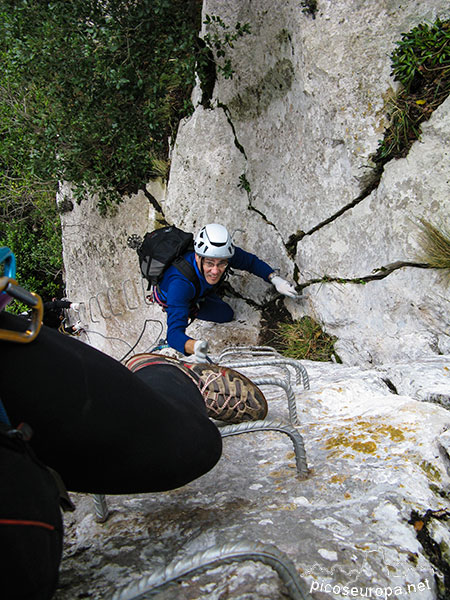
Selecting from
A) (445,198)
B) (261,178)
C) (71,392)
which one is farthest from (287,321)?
(71,392)

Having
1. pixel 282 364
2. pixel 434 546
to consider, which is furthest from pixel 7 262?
pixel 282 364

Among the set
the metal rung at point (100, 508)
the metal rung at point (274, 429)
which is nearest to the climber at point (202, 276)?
the metal rung at point (274, 429)

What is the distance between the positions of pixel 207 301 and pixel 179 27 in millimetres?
3415

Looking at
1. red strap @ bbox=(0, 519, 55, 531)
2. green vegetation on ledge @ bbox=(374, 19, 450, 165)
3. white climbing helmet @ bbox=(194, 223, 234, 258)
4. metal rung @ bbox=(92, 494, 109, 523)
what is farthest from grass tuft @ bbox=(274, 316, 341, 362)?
red strap @ bbox=(0, 519, 55, 531)

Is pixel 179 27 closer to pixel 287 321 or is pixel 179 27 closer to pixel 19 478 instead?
pixel 287 321

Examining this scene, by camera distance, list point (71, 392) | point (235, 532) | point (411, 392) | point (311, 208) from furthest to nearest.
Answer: point (311, 208) → point (411, 392) → point (235, 532) → point (71, 392)

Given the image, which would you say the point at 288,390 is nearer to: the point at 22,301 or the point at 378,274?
the point at 22,301

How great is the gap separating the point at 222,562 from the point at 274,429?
57 cm

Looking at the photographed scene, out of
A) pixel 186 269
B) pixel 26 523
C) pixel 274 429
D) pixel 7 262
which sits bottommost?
pixel 26 523

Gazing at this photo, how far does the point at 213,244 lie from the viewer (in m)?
4.58

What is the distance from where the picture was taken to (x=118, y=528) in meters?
1.55

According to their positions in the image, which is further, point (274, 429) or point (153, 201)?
Result: point (153, 201)

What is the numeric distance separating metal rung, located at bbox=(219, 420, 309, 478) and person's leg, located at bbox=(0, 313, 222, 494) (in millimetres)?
280

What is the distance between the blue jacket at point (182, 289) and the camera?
4.47 metres
